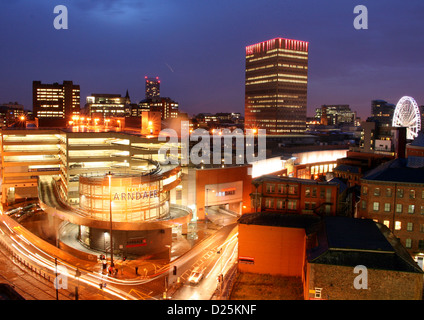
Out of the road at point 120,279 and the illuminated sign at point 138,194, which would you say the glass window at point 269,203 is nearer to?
the road at point 120,279

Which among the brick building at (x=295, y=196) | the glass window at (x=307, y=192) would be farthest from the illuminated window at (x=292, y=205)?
the glass window at (x=307, y=192)

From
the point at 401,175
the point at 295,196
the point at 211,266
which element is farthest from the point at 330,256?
the point at 401,175

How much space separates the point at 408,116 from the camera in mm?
93188

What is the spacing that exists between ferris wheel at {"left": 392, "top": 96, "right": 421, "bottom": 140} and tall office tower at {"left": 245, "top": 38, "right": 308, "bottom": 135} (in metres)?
74.3

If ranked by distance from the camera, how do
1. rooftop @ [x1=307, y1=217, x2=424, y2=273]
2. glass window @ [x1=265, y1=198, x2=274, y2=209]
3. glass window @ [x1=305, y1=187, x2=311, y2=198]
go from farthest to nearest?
glass window @ [x1=265, y1=198, x2=274, y2=209]
glass window @ [x1=305, y1=187, x2=311, y2=198]
rooftop @ [x1=307, y1=217, x2=424, y2=273]

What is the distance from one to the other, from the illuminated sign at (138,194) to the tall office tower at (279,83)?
420 feet

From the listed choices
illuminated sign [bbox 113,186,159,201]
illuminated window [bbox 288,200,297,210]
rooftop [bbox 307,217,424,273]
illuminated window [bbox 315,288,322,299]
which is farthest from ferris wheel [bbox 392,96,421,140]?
illuminated window [bbox 315,288,322,299]

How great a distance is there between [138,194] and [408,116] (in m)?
83.2

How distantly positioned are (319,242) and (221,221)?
24294 mm

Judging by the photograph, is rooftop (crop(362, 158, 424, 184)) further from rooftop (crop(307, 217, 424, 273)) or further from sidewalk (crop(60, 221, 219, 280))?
sidewalk (crop(60, 221, 219, 280))

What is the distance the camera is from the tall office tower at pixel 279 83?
534 feet

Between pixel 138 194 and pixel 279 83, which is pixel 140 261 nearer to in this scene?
pixel 138 194

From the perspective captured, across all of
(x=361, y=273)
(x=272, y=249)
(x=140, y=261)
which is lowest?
(x=140, y=261)

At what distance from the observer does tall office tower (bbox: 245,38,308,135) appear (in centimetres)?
16275
